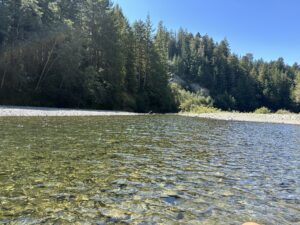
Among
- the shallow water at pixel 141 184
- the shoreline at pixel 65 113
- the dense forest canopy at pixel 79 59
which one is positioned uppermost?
the dense forest canopy at pixel 79 59

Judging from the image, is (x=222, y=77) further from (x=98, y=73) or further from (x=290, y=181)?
(x=290, y=181)

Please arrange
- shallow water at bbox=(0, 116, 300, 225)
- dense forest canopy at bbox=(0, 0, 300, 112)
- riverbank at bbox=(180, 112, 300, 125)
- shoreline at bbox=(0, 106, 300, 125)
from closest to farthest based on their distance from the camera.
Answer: shallow water at bbox=(0, 116, 300, 225)
shoreline at bbox=(0, 106, 300, 125)
riverbank at bbox=(180, 112, 300, 125)
dense forest canopy at bbox=(0, 0, 300, 112)

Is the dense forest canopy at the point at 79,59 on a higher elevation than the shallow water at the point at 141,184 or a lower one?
higher

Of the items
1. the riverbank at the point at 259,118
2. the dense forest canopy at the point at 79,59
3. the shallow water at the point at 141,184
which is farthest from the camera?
the dense forest canopy at the point at 79,59

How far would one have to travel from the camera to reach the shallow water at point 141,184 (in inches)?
224

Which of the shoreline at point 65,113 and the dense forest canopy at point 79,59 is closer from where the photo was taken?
the shoreline at point 65,113

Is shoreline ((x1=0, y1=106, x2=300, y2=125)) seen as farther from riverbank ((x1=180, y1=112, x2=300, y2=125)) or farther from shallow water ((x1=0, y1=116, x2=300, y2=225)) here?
shallow water ((x1=0, y1=116, x2=300, y2=225))

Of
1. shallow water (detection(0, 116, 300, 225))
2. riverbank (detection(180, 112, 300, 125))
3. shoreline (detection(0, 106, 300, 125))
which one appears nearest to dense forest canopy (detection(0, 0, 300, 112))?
shoreline (detection(0, 106, 300, 125))

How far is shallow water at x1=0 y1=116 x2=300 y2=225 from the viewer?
5.70 metres

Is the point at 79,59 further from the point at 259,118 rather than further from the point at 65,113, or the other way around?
the point at 259,118

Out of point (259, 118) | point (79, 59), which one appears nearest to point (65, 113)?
point (79, 59)

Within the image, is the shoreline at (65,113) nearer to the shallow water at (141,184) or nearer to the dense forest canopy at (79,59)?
the dense forest canopy at (79,59)

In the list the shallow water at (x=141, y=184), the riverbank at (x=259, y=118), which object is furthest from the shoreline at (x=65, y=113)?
the shallow water at (x=141, y=184)

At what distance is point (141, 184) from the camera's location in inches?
305
